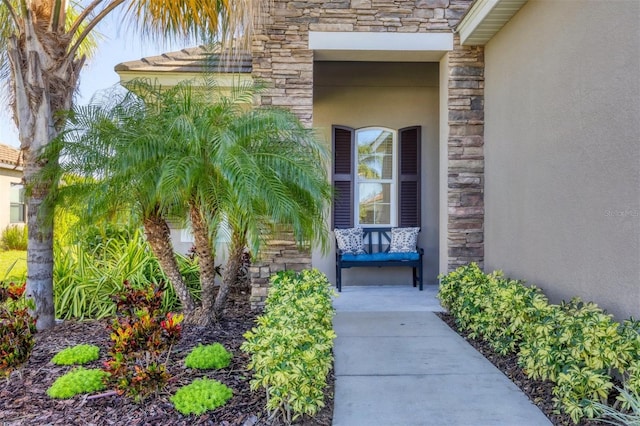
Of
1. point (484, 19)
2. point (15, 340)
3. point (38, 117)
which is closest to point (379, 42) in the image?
point (484, 19)

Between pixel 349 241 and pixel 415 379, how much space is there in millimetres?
3612

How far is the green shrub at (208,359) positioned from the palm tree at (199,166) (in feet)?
3.22

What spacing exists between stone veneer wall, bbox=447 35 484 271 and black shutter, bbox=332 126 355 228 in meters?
2.02

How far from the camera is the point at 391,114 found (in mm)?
7527

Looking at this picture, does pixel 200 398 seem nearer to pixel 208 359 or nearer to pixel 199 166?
pixel 208 359

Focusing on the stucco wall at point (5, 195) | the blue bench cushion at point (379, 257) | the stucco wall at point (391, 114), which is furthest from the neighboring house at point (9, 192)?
the blue bench cushion at point (379, 257)

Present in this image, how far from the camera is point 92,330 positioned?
15.2ft

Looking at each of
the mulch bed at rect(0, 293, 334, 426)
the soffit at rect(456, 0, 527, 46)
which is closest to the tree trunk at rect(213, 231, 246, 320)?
the mulch bed at rect(0, 293, 334, 426)

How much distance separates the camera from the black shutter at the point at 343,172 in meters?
7.41

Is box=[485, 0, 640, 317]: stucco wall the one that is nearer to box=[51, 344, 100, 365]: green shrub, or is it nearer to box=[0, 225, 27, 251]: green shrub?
box=[51, 344, 100, 365]: green shrub

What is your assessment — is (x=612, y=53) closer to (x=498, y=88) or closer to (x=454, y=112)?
(x=498, y=88)

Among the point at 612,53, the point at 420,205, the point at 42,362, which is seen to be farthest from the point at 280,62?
the point at 42,362

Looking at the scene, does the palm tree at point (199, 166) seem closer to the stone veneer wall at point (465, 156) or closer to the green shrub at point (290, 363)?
the green shrub at point (290, 363)

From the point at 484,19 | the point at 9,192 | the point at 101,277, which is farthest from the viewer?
the point at 9,192
